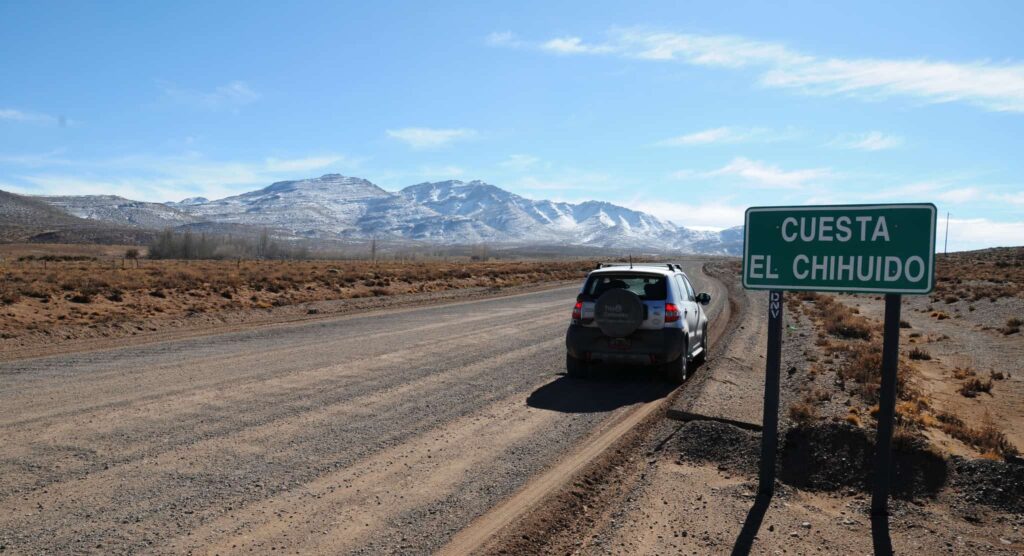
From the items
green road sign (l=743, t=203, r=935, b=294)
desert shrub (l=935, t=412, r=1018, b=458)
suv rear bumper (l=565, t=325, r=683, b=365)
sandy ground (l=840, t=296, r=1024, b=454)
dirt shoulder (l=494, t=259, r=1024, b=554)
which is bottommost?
sandy ground (l=840, t=296, r=1024, b=454)

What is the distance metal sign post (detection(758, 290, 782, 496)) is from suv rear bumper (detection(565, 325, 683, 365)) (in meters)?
4.61

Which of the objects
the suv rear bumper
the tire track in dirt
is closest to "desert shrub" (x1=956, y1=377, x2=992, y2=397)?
the suv rear bumper

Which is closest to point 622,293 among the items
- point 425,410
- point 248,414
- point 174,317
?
point 425,410

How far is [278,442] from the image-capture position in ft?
23.2

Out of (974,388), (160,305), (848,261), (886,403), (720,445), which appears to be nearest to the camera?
(886,403)

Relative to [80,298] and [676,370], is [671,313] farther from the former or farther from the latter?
[80,298]

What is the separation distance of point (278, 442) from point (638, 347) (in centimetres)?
544

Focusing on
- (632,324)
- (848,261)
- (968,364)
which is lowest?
(968,364)

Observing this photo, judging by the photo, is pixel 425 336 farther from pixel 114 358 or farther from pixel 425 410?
pixel 425 410

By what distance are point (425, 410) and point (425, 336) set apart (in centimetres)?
766

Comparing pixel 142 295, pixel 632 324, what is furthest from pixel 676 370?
pixel 142 295

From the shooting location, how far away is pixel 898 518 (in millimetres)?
5207

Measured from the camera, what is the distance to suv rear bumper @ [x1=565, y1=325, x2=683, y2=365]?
10.4m

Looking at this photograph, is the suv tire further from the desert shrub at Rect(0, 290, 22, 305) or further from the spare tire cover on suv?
the desert shrub at Rect(0, 290, 22, 305)
